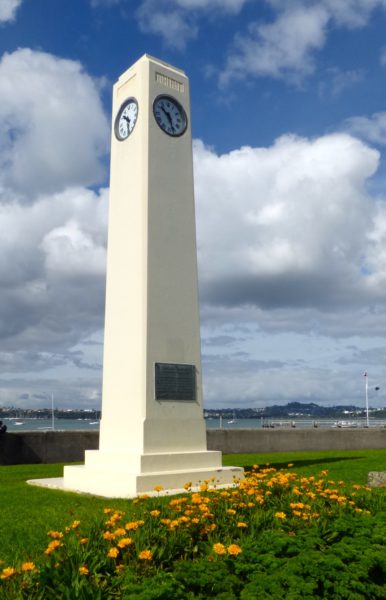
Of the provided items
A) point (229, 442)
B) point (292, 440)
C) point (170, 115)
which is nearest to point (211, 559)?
point (170, 115)

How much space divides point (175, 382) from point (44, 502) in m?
3.69

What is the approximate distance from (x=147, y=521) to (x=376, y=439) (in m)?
19.9

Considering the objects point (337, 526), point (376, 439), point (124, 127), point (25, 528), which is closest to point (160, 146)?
→ point (124, 127)

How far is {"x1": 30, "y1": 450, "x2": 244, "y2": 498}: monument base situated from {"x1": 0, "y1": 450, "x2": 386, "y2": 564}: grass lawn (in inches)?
25.5

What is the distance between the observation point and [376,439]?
24.9 meters

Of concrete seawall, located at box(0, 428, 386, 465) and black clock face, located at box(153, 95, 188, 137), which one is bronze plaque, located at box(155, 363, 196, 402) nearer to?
black clock face, located at box(153, 95, 188, 137)

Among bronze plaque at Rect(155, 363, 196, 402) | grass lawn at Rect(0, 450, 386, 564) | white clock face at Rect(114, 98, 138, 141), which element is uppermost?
white clock face at Rect(114, 98, 138, 141)

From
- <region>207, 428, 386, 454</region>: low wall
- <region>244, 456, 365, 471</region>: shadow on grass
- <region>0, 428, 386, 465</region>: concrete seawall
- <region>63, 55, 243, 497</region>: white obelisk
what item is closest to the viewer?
<region>63, 55, 243, 497</region>: white obelisk

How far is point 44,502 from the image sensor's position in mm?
10828

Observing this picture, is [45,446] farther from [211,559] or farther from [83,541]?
[211,559]

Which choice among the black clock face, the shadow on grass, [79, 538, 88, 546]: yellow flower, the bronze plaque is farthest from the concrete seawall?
[79, 538, 88, 546]: yellow flower

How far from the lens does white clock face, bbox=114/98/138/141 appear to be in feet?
46.8

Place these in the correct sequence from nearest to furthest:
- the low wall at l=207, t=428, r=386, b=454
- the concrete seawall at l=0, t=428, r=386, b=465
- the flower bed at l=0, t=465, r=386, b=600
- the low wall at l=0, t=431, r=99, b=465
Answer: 1. the flower bed at l=0, t=465, r=386, b=600
2. the low wall at l=0, t=431, r=99, b=465
3. the concrete seawall at l=0, t=428, r=386, b=465
4. the low wall at l=207, t=428, r=386, b=454

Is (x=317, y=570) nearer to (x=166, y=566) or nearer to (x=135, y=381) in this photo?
(x=166, y=566)
